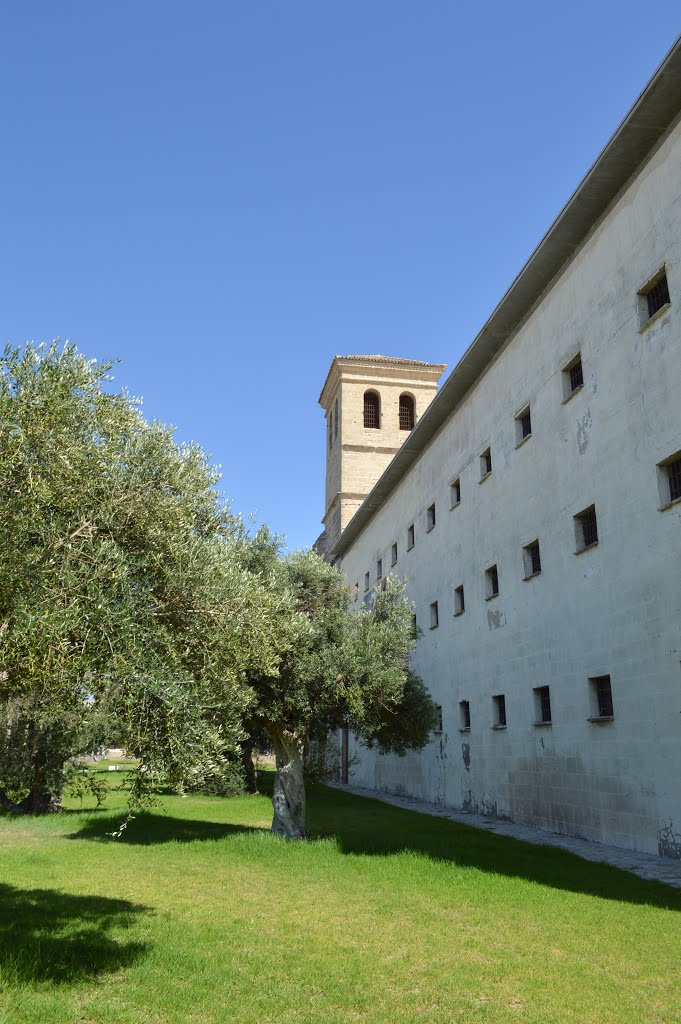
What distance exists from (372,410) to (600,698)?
39.3 metres

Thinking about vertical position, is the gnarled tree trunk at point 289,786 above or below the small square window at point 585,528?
below

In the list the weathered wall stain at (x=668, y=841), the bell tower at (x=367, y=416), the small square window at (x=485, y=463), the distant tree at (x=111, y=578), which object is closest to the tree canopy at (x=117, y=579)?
the distant tree at (x=111, y=578)

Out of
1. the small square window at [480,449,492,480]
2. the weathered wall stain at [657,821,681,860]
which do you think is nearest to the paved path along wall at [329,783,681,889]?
the weathered wall stain at [657,821,681,860]

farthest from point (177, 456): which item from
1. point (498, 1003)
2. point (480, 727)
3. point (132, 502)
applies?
point (480, 727)

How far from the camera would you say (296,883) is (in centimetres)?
1221

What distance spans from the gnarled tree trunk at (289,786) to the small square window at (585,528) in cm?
812

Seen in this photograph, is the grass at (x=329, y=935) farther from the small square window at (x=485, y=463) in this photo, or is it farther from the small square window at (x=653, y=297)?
the small square window at (x=485, y=463)

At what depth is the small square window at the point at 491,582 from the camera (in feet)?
78.7

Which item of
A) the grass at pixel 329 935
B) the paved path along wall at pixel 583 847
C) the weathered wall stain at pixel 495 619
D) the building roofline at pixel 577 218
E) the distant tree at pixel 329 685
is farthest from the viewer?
the weathered wall stain at pixel 495 619

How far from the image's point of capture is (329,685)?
16.2 meters

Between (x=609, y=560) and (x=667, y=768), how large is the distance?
177 inches

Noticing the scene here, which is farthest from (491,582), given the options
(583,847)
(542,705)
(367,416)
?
(367,416)

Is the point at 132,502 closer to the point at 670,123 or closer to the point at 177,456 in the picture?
the point at 177,456

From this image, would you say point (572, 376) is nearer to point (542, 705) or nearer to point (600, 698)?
point (600, 698)
